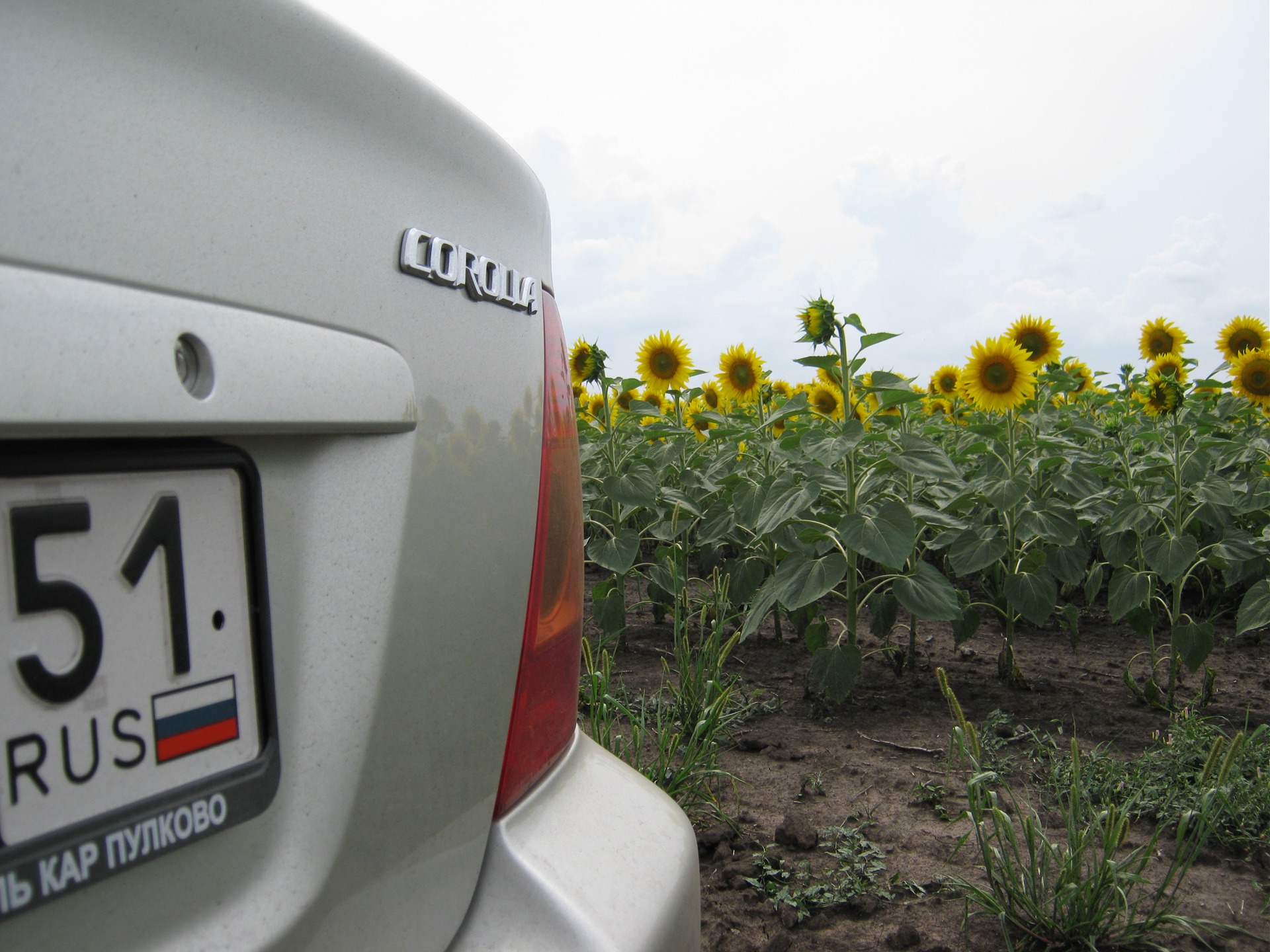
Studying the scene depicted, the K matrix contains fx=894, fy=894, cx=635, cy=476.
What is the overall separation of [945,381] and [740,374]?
166cm

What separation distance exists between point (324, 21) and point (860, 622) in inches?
161

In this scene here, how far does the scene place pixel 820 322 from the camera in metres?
3.06

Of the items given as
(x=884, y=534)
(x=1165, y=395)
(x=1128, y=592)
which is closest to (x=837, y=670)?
(x=884, y=534)

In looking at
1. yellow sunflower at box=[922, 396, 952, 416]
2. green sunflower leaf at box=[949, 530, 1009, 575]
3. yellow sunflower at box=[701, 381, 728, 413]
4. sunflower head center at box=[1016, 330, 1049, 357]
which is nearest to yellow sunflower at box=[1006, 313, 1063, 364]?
→ sunflower head center at box=[1016, 330, 1049, 357]

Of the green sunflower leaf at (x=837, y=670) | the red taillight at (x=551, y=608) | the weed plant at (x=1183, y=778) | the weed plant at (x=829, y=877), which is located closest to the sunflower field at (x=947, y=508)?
the green sunflower leaf at (x=837, y=670)

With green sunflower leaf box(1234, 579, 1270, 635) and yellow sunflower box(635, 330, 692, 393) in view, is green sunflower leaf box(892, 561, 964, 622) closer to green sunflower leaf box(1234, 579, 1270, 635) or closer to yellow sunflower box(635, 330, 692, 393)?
green sunflower leaf box(1234, 579, 1270, 635)

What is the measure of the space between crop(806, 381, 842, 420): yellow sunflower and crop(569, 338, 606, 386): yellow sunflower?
Result: 1.14 metres

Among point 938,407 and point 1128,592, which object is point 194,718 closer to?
point 1128,592

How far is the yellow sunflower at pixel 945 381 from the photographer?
5.67 meters

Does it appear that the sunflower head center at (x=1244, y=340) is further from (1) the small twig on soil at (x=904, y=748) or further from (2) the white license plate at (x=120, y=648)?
(2) the white license plate at (x=120, y=648)

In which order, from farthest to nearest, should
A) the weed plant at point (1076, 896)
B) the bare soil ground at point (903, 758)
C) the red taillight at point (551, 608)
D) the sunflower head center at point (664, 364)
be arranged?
the sunflower head center at point (664, 364), the bare soil ground at point (903, 758), the weed plant at point (1076, 896), the red taillight at point (551, 608)

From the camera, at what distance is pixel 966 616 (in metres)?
3.30

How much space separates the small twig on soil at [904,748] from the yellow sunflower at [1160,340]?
3.57 meters

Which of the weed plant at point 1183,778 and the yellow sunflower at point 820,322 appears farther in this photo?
the yellow sunflower at point 820,322
